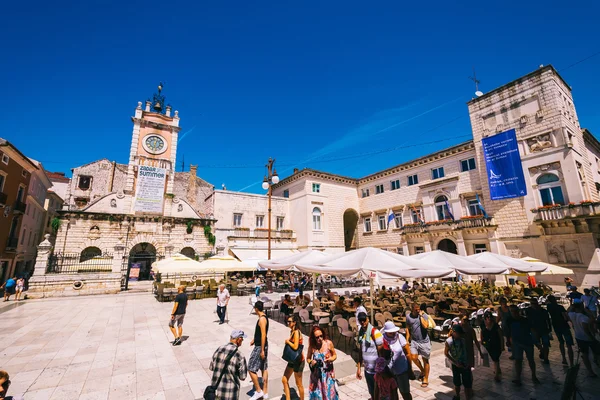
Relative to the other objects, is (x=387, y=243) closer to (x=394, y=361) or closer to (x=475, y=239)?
(x=475, y=239)

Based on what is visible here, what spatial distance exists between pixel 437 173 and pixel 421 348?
2349 centimetres

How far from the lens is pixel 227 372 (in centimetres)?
373

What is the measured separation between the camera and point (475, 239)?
21750mm

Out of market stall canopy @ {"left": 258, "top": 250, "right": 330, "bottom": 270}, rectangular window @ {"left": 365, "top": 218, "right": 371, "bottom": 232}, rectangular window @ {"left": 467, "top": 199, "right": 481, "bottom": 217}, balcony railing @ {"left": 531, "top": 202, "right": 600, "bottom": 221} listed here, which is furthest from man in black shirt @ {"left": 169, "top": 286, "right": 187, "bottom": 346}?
rectangular window @ {"left": 365, "top": 218, "right": 371, "bottom": 232}

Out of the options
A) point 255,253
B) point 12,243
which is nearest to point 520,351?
point 255,253

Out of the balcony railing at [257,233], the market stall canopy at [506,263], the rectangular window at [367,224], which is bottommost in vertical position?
the market stall canopy at [506,263]

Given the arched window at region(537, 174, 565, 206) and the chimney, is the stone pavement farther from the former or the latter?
the chimney

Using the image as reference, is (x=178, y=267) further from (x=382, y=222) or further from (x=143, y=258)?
(x=382, y=222)

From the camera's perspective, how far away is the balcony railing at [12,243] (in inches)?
799

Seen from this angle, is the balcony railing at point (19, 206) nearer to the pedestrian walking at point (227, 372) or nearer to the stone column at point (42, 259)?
the stone column at point (42, 259)

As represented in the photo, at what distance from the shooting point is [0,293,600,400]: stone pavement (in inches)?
201

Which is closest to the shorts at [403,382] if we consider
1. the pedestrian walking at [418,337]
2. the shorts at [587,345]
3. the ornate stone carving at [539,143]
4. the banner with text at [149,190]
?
the pedestrian walking at [418,337]

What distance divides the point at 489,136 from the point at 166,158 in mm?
29527

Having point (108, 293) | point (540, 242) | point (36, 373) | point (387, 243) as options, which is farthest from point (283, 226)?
point (36, 373)
